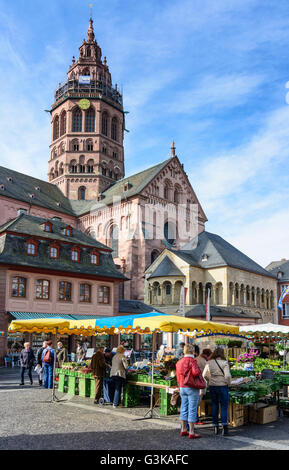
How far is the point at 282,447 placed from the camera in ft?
26.2

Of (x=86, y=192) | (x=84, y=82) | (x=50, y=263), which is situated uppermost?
(x=84, y=82)

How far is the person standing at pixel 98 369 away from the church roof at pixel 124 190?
36.1 meters

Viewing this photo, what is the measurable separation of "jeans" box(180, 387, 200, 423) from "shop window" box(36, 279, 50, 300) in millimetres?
20829

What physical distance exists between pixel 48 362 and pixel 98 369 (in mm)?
3961

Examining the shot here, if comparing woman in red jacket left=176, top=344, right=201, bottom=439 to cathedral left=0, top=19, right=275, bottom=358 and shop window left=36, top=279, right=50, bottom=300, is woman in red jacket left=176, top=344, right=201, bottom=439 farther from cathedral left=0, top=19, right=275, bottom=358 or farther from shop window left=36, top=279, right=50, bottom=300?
shop window left=36, top=279, right=50, bottom=300

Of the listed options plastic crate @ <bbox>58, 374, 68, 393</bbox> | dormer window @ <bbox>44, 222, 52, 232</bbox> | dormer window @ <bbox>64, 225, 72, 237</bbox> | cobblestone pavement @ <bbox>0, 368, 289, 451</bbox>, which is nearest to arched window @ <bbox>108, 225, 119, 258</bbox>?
dormer window @ <bbox>64, 225, 72, 237</bbox>

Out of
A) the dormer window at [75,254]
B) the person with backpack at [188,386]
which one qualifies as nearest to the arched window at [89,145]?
the dormer window at [75,254]

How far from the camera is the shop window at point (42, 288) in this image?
2838cm

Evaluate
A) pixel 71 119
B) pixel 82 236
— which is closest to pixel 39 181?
pixel 71 119

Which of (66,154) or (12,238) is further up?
(66,154)

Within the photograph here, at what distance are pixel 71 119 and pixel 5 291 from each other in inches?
1626

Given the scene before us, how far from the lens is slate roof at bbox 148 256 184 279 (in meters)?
43.6

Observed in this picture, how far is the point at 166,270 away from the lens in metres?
44.0
